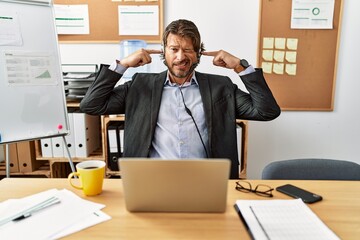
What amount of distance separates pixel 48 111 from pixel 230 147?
1019 millimetres

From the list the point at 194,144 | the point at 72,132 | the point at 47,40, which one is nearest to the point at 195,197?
the point at 194,144

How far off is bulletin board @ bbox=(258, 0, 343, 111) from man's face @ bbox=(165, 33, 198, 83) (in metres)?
1.09

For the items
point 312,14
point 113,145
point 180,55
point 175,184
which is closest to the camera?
point 175,184

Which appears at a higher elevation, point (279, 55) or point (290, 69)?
point (279, 55)

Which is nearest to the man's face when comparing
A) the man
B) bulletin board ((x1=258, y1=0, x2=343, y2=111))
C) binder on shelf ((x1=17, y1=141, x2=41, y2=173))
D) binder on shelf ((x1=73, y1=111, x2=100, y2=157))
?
the man

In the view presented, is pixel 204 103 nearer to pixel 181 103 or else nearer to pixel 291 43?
pixel 181 103

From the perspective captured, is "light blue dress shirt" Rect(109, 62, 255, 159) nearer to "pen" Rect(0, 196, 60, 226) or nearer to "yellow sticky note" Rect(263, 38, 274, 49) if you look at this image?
"pen" Rect(0, 196, 60, 226)

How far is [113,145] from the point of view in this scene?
88.8 inches

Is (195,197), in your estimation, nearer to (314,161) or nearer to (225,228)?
(225,228)

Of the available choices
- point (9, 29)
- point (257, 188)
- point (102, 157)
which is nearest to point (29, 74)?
point (9, 29)

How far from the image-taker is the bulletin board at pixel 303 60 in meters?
2.42

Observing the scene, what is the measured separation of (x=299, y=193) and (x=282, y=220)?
0.78 feet

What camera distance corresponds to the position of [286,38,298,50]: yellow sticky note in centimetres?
245

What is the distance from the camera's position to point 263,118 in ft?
5.46
